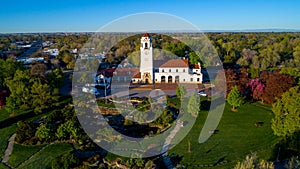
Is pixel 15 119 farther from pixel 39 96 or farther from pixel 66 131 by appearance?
pixel 66 131

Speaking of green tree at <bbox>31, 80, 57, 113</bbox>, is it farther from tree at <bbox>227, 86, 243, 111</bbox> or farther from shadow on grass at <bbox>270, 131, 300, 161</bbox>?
shadow on grass at <bbox>270, 131, 300, 161</bbox>

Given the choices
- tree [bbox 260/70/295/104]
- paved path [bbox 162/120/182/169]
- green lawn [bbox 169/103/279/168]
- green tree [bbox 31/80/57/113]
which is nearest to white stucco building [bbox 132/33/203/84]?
tree [bbox 260/70/295/104]

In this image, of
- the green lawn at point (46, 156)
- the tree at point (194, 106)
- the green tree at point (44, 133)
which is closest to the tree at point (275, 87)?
the tree at point (194, 106)

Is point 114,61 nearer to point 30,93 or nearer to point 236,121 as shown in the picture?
point 30,93

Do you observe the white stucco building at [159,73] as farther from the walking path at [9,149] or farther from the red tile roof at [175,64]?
the walking path at [9,149]

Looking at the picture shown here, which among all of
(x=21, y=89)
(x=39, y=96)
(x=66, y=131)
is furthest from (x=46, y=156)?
(x=21, y=89)

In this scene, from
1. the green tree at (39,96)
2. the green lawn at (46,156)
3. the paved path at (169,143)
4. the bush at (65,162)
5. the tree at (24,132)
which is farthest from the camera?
the green tree at (39,96)

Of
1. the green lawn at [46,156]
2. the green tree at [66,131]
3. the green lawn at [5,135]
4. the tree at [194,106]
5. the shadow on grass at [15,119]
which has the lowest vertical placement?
the green lawn at [46,156]
